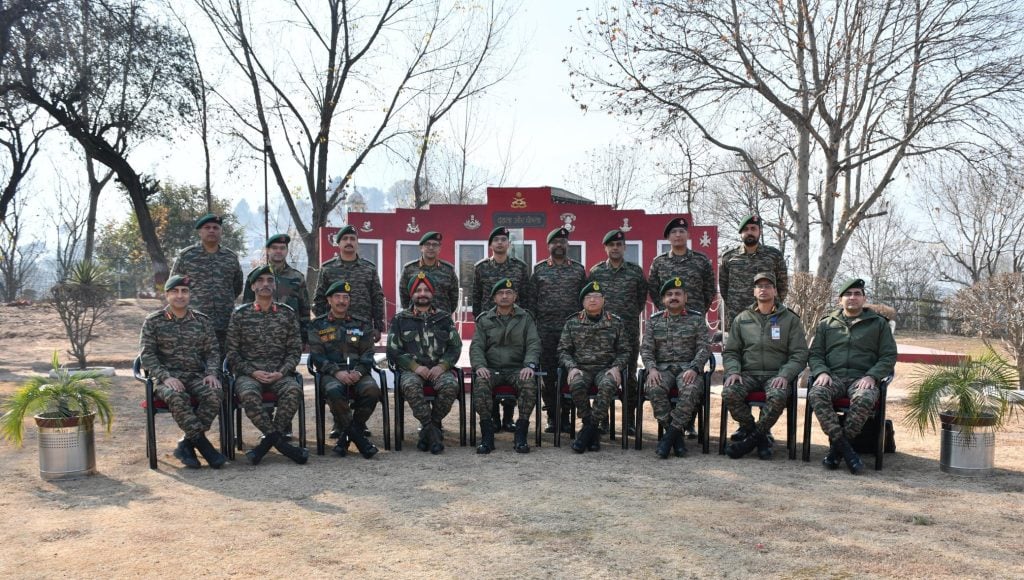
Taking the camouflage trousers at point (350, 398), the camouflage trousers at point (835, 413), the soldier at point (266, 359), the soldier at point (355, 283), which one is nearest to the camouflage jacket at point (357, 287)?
the soldier at point (355, 283)

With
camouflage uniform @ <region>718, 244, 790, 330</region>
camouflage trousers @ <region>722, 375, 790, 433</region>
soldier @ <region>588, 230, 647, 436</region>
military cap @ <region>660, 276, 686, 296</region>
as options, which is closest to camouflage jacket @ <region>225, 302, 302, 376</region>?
soldier @ <region>588, 230, 647, 436</region>

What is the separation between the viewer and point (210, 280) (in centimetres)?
623

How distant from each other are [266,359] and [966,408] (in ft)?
15.7

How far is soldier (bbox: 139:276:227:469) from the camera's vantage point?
5199 millimetres

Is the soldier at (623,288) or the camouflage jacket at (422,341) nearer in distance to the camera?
the camouflage jacket at (422,341)

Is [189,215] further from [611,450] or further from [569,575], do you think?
[569,575]

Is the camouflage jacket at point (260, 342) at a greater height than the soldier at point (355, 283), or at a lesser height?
lesser

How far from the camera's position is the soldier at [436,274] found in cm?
668

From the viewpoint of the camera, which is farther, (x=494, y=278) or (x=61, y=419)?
(x=494, y=278)

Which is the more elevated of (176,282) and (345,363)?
(176,282)

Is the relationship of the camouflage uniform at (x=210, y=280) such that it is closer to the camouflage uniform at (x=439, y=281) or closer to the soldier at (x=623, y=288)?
the camouflage uniform at (x=439, y=281)

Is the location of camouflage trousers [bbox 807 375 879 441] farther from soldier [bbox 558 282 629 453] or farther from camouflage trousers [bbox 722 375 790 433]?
soldier [bbox 558 282 629 453]

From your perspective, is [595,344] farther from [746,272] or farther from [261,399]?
[261,399]

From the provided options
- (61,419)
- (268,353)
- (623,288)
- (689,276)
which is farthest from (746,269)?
(61,419)
